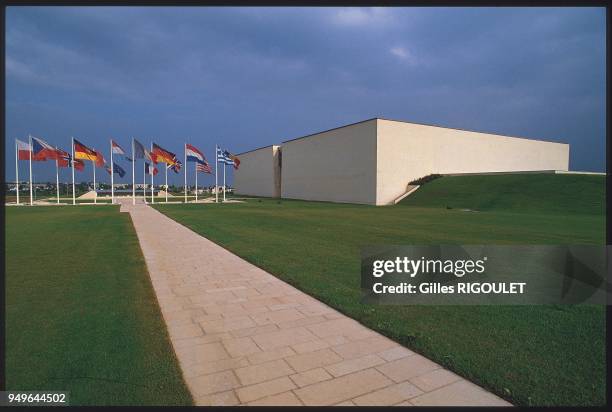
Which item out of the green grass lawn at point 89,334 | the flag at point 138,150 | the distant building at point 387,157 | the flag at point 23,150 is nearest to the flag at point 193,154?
the flag at point 138,150

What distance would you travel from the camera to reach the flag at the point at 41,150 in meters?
28.9

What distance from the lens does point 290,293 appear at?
5.73 m

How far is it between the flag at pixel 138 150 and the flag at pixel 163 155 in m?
1.40

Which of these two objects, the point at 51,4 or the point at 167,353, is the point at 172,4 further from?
the point at 167,353

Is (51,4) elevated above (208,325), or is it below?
above

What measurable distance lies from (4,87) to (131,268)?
595cm

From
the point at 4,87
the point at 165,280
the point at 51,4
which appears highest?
the point at 51,4

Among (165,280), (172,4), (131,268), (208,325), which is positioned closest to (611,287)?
(208,325)

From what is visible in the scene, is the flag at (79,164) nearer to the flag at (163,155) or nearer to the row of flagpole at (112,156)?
the row of flagpole at (112,156)

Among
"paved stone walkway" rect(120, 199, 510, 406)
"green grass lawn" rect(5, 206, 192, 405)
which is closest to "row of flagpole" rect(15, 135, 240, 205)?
"green grass lawn" rect(5, 206, 192, 405)

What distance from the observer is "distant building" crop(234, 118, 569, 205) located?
3925 centimetres

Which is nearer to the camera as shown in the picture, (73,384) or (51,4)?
(51,4)

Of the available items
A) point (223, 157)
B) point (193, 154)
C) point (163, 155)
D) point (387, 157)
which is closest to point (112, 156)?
point (163, 155)

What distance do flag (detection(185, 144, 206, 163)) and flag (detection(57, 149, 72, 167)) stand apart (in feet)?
36.9
